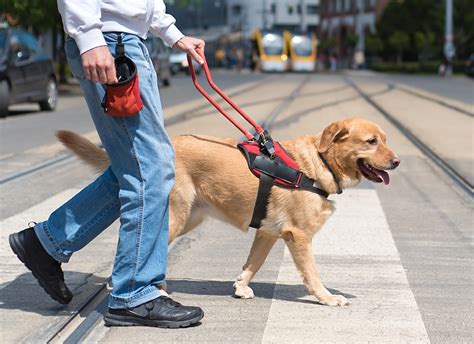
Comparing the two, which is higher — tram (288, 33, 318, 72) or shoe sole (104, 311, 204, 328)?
shoe sole (104, 311, 204, 328)

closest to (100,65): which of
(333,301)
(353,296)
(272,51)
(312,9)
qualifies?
(333,301)

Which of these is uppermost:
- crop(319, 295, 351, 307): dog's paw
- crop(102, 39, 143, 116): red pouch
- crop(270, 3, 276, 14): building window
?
crop(102, 39, 143, 116): red pouch

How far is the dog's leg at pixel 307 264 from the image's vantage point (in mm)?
4500

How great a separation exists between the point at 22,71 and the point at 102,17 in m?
14.4

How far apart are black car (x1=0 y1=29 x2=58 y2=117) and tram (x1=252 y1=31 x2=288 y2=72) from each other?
46562 mm

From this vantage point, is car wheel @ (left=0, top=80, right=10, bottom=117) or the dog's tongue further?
car wheel @ (left=0, top=80, right=10, bottom=117)

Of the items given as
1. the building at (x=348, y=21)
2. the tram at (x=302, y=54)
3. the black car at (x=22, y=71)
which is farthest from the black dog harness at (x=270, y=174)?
the building at (x=348, y=21)

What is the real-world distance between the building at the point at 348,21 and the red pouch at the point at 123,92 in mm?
85784

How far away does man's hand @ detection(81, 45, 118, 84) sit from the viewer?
150 inches

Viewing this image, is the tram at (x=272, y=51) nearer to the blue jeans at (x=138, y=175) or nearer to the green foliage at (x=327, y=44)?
the green foliage at (x=327, y=44)

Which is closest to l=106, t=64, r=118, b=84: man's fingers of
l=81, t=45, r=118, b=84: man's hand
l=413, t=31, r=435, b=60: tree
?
l=81, t=45, r=118, b=84: man's hand

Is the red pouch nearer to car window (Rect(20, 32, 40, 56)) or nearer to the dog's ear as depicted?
the dog's ear

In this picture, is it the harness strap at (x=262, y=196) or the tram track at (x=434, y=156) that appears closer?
the harness strap at (x=262, y=196)

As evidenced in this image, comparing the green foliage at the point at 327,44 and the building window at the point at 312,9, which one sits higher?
the green foliage at the point at 327,44
